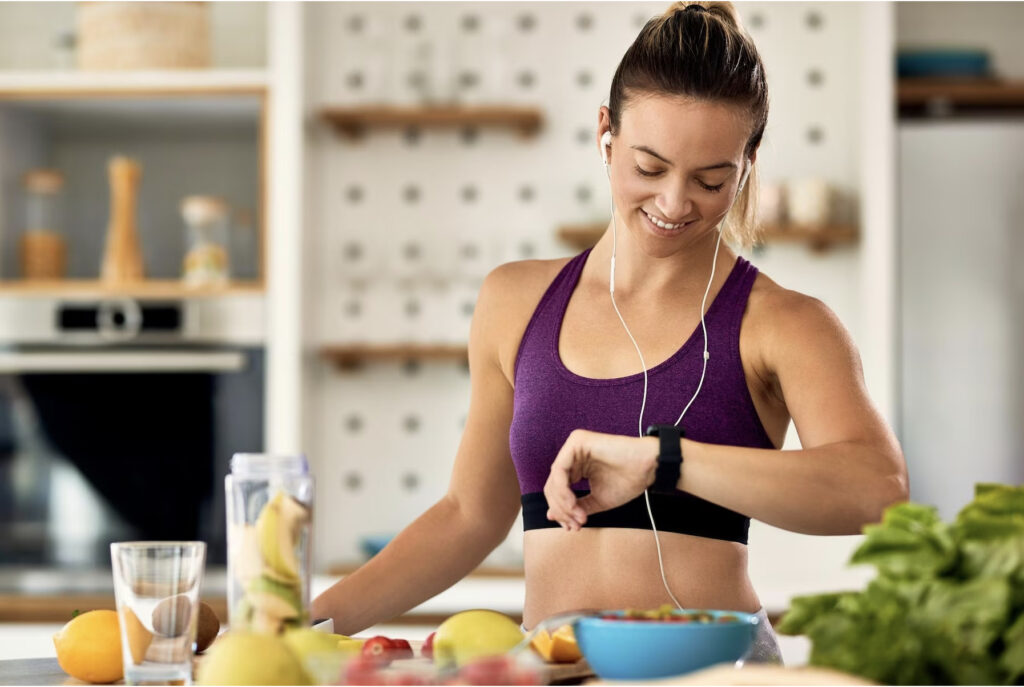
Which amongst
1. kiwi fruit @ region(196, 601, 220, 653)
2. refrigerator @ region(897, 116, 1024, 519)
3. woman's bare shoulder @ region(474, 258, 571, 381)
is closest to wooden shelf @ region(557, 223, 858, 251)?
refrigerator @ region(897, 116, 1024, 519)

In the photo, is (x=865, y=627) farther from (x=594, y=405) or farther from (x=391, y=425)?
(x=391, y=425)

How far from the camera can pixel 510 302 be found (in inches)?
68.5

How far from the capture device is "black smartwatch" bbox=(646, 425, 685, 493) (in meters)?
1.21

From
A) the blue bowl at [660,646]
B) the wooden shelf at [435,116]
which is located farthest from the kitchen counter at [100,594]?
the blue bowl at [660,646]

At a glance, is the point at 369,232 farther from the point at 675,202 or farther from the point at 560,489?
the point at 560,489

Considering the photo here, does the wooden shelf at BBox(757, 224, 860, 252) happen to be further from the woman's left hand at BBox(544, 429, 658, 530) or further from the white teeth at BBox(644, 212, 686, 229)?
the woman's left hand at BBox(544, 429, 658, 530)

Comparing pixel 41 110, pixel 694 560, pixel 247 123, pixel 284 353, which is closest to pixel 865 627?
pixel 694 560

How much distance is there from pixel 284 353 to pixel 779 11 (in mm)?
1811

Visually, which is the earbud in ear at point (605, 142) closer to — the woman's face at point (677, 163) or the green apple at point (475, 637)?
the woman's face at point (677, 163)

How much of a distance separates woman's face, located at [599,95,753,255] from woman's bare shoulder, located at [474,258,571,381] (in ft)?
0.88

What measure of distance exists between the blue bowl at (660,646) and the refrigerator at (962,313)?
2670 mm

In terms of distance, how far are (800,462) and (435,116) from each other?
257cm

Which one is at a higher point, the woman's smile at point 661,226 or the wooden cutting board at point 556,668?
the woman's smile at point 661,226

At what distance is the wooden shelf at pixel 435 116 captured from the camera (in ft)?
12.1
